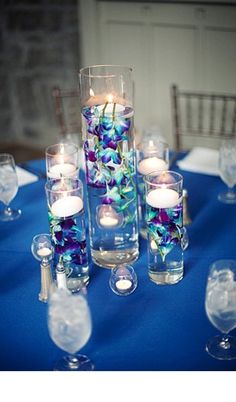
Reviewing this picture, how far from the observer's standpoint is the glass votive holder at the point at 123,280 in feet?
5.26

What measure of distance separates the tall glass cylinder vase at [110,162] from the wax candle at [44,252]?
12 cm

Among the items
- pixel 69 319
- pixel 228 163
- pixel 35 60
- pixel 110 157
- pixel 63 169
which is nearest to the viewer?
pixel 69 319

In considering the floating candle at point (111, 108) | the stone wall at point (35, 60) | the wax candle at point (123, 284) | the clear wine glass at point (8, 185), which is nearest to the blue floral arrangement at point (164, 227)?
the wax candle at point (123, 284)

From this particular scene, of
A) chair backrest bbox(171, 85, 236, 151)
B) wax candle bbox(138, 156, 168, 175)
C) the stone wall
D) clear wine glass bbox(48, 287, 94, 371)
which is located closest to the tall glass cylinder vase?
wax candle bbox(138, 156, 168, 175)

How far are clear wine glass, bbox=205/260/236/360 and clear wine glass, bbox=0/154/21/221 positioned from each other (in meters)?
0.85

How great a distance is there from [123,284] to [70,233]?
0.61 ft

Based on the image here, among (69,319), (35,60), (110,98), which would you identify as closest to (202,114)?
(35,60)

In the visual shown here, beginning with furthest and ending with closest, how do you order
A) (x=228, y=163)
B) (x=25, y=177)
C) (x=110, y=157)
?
(x=25, y=177) → (x=228, y=163) → (x=110, y=157)

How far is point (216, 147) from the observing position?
3932 mm

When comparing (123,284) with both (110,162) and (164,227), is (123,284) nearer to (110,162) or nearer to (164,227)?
(164,227)

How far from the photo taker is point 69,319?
1243mm

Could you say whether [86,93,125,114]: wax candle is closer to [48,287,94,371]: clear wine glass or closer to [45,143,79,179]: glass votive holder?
[45,143,79,179]: glass votive holder

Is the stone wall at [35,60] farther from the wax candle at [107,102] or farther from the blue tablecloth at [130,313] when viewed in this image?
the wax candle at [107,102]
